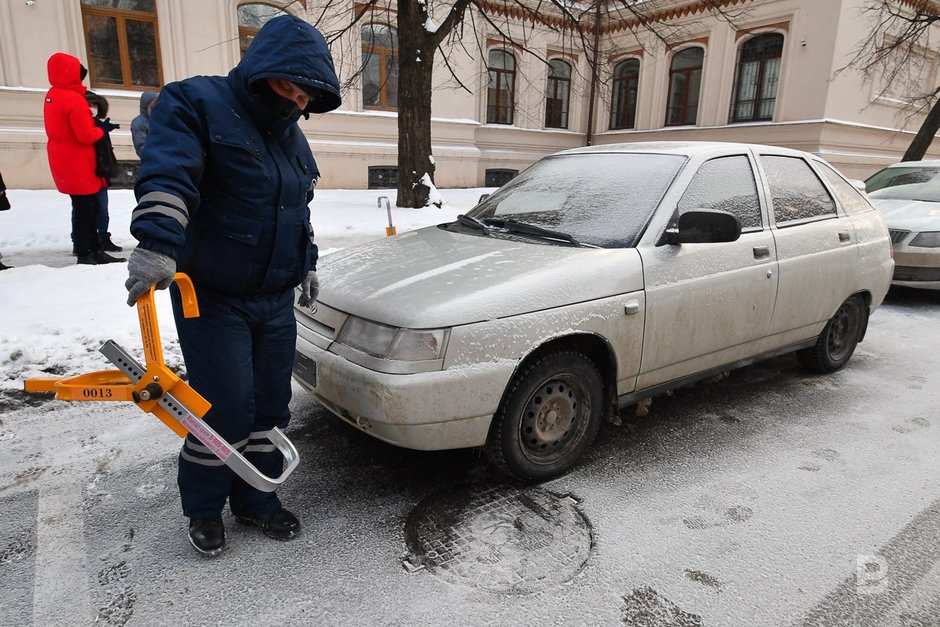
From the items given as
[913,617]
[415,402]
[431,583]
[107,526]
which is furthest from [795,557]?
[107,526]

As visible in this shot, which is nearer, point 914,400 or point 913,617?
point 913,617

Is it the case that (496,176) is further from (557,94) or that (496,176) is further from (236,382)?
(236,382)

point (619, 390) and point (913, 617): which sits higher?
point (619, 390)

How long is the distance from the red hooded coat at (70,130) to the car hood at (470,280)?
4780 mm

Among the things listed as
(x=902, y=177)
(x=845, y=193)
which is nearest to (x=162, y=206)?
(x=845, y=193)

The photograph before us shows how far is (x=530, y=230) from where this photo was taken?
3535mm

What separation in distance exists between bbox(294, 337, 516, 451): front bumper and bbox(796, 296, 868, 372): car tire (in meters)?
2.98

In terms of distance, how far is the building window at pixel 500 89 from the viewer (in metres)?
20.6

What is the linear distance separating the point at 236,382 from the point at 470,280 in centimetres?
112

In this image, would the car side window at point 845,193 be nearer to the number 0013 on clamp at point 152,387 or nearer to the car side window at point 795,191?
the car side window at point 795,191

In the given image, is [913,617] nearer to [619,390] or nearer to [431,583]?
[619,390]

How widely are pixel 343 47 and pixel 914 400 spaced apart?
1591 cm

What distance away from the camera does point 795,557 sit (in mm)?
2531

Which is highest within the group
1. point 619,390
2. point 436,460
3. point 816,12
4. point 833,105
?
point 816,12
